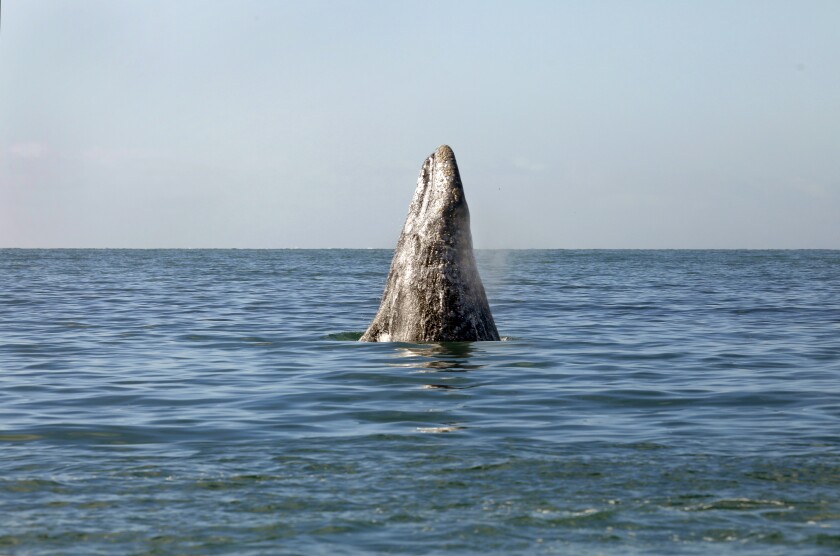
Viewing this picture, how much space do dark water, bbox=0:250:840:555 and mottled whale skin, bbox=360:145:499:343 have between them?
1.19 feet

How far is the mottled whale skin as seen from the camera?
13180mm

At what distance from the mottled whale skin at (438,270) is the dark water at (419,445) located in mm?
362

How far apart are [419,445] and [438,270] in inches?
214

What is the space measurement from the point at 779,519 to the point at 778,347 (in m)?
10.5

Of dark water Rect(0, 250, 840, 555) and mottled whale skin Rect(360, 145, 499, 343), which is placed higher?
mottled whale skin Rect(360, 145, 499, 343)

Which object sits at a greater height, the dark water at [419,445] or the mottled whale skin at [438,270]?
the mottled whale skin at [438,270]

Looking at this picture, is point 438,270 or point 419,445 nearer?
point 419,445

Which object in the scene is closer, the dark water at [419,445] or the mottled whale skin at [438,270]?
the dark water at [419,445]

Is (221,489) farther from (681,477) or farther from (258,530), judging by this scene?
(681,477)

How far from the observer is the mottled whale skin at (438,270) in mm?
13180

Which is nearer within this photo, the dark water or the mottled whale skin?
the dark water

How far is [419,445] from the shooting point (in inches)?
308

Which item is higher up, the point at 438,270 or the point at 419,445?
the point at 438,270

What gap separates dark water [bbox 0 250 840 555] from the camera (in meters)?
5.60
